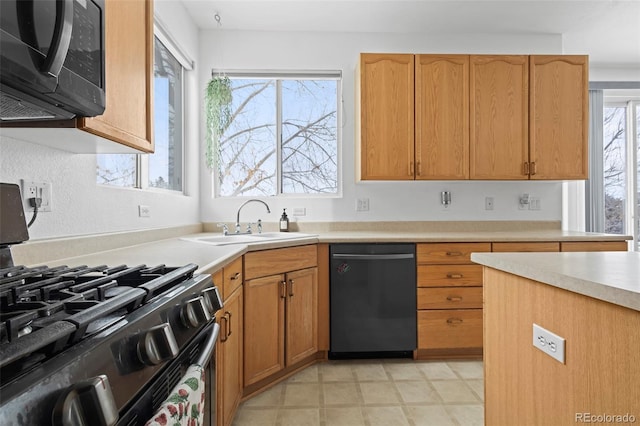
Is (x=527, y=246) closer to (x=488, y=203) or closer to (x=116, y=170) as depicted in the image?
(x=488, y=203)

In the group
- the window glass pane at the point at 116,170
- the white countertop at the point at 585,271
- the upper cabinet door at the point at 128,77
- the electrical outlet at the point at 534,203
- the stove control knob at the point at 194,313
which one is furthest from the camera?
the electrical outlet at the point at 534,203

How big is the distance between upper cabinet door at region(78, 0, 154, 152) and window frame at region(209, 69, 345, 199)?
1.70 metres

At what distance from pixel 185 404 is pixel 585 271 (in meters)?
0.98

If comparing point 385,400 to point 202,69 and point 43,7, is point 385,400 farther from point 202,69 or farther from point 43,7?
point 202,69

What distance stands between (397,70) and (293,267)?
170 cm

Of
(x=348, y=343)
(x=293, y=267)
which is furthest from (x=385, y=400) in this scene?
(x=293, y=267)

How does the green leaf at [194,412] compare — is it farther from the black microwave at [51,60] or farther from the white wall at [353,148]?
the white wall at [353,148]

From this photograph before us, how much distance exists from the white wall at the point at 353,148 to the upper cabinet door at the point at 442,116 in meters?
0.36

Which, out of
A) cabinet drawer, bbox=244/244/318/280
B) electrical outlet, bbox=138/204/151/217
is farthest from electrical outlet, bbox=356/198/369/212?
electrical outlet, bbox=138/204/151/217

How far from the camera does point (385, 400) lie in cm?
208

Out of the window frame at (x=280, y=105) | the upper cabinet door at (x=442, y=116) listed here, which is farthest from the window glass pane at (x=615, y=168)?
the window frame at (x=280, y=105)

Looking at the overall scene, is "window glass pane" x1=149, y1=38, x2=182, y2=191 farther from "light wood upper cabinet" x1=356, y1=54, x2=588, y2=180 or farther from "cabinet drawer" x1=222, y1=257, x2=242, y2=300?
"light wood upper cabinet" x1=356, y1=54, x2=588, y2=180

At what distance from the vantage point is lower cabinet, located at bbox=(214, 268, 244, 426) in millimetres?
1550

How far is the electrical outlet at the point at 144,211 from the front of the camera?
2.09m
